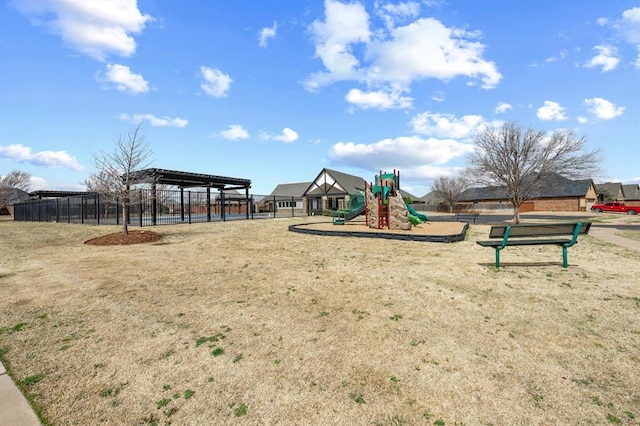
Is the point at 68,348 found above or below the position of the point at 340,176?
below

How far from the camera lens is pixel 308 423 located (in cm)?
233

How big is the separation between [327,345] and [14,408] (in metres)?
2.85

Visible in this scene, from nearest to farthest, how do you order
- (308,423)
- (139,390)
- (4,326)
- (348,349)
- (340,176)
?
1. (308,423)
2. (139,390)
3. (348,349)
4. (4,326)
5. (340,176)

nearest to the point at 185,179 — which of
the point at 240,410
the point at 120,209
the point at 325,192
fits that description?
the point at 120,209

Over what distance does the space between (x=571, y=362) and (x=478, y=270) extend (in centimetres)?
406

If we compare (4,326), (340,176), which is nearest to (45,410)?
(4,326)

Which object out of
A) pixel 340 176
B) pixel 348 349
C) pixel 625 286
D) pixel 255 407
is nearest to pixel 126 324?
pixel 255 407

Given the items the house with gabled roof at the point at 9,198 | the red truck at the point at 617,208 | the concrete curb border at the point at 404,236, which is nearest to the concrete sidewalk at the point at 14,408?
the concrete curb border at the point at 404,236

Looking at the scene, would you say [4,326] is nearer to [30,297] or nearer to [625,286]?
[30,297]

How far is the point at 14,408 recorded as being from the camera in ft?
8.12

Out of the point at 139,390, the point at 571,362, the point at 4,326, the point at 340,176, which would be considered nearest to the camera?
the point at 139,390

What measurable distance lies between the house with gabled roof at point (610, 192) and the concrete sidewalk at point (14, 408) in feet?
263

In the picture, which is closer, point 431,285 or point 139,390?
point 139,390

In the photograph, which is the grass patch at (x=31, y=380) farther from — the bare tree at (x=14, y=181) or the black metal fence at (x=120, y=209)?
the bare tree at (x=14, y=181)
